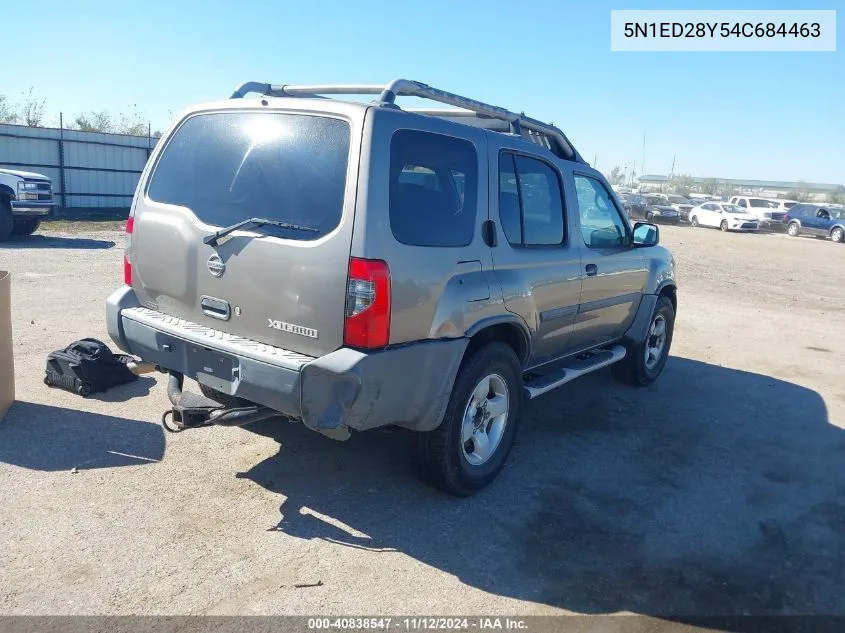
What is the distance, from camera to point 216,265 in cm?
378

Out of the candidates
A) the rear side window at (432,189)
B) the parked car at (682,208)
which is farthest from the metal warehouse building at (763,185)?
the rear side window at (432,189)

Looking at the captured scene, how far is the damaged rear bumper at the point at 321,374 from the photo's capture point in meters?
3.38

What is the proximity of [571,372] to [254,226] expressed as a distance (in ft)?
8.87

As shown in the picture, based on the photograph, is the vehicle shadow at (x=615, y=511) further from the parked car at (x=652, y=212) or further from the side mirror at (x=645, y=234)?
the parked car at (x=652, y=212)

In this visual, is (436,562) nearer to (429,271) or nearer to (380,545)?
(380,545)

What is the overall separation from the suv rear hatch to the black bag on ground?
57.0 inches

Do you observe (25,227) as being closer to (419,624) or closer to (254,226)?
(254,226)

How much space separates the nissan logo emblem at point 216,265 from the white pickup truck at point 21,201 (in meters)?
12.6

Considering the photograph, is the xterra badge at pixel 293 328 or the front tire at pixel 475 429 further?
the front tire at pixel 475 429

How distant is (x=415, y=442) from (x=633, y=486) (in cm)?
154

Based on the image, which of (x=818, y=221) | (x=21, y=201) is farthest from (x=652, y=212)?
(x=21, y=201)

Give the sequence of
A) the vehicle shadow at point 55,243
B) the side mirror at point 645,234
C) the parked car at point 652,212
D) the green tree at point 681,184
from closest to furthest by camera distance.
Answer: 1. the side mirror at point 645,234
2. the vehicle shadow at point 55,243
3. the parked car at point 652,212
4. the green tree at point 681,184

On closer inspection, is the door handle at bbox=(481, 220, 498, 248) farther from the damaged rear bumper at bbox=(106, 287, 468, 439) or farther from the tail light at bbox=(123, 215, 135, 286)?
the tail light at bbox=(123, 215, 135, 286)

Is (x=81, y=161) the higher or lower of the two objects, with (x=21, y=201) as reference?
higher
